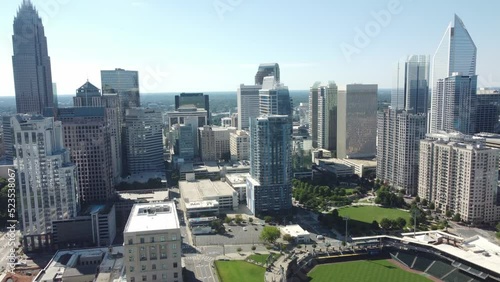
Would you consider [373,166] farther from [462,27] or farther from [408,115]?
[462,27]

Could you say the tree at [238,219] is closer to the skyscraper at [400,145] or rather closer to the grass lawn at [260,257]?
the grass lawn at [260,257]

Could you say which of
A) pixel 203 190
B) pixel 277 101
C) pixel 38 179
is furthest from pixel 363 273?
pixel 277 101

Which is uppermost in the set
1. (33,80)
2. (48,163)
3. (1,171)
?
(33,80)

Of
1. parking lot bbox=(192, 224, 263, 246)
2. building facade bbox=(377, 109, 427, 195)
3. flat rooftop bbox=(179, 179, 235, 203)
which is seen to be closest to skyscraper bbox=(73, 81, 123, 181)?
flat rooftop bbox=(179, 179, 235, 203)

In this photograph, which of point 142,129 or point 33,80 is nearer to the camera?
point 142,129

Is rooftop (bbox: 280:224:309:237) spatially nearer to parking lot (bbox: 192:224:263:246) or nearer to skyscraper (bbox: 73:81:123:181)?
parking lot (bbox: 192:224:263:246)

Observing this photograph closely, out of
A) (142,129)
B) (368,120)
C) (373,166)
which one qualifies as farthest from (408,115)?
(142,129)

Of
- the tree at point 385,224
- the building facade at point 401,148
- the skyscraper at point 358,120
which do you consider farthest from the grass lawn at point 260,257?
the skyscraper at point 358,120
